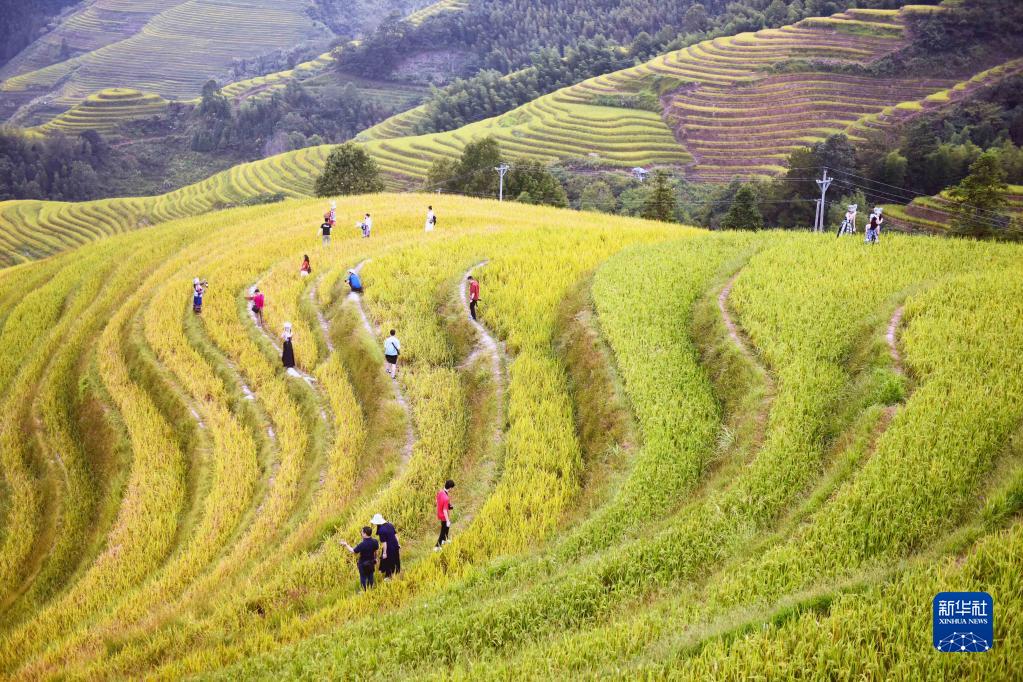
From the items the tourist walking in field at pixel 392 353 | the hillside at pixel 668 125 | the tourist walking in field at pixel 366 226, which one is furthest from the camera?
the hillside at pixel 668 125

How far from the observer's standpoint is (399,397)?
59.0 feet

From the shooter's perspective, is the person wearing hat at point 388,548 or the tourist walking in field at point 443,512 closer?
the person wearing hat at point 388,548

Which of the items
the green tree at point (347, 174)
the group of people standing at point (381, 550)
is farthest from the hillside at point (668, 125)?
the group of people standing at point (381, 550)

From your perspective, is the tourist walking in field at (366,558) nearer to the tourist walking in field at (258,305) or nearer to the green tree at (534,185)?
the tourist walking in field at (258,305)

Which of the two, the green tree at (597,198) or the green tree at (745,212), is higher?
the green tree at (745,212)

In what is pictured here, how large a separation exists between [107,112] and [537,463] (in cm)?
14327

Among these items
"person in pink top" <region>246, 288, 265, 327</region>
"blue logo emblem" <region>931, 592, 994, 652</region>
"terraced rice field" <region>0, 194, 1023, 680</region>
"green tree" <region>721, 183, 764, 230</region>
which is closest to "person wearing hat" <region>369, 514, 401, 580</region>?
"terraced rice field" <region>0, 194, 1023, 680</region>

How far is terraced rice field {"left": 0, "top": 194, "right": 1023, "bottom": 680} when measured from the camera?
8.75 metres

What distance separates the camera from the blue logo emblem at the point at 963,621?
6.79 meters

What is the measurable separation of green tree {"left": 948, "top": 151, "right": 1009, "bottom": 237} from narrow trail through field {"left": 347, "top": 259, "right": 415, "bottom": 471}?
99.0 ft

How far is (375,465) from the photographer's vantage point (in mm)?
15766

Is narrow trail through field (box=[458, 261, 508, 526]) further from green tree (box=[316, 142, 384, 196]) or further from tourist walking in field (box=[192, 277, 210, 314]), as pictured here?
green tree (box=[316, 142, 384, 196])

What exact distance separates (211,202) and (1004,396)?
96.7 meters

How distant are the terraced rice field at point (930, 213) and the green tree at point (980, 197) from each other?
8304mm
